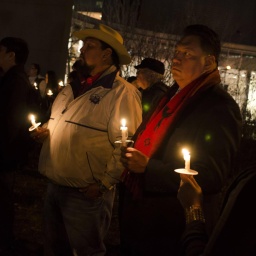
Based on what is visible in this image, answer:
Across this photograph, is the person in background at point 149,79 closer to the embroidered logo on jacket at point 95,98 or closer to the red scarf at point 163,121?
the embroidered logo on jacket at point 95,98

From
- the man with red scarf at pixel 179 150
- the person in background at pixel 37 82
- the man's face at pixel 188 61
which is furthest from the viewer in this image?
the person in background at pixel 37 82

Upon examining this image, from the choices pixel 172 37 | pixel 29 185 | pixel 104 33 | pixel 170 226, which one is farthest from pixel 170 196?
pixel 172 37

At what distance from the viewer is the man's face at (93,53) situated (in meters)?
4.27

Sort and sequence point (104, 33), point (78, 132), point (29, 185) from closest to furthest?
1. point (78, 132)
2. point (104, 33)
3. point (29, 185)

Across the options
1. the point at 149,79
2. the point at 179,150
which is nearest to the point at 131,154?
the point at 179,150

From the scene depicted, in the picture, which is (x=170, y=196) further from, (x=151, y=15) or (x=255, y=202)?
(x=151, y=15)

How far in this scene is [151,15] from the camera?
29359 mm

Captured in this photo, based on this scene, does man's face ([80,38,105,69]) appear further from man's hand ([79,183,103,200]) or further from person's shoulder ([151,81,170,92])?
person's shoulder ([151,81,170,92])

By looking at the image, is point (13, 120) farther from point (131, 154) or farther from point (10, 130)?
point (131, 154)

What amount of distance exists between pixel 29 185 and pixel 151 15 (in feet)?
72.4

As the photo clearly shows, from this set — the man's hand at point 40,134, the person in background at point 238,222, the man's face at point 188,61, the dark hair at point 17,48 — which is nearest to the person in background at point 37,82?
the dark hair at point 17,48

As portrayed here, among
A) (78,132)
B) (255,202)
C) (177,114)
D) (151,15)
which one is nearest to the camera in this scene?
(255,202)

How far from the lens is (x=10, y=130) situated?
4645 mm

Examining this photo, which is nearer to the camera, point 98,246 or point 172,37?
point 98,246
